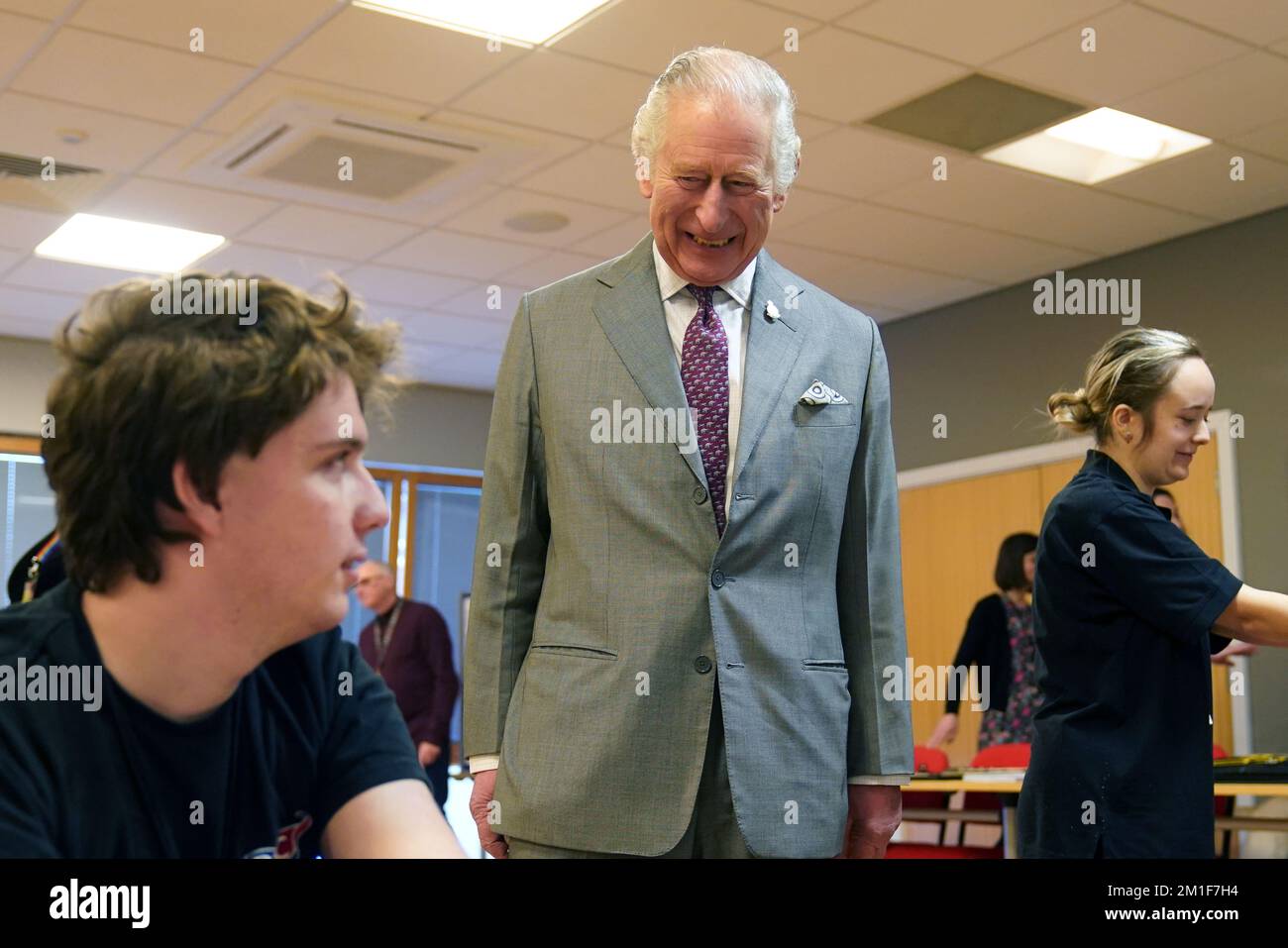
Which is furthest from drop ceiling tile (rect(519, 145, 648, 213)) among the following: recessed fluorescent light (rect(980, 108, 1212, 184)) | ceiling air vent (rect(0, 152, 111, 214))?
ceiling air vent (rect(0, 152, 111, 214))

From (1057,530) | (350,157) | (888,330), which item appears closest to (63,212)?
(350,157)

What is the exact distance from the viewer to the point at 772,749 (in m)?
1.45

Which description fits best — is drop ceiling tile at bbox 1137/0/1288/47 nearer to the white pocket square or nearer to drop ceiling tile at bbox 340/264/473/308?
the white pocket square

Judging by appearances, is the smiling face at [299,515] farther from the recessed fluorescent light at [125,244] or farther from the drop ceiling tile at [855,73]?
the recessed fluorescent light at [125,244]

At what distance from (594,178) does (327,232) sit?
1.27 m

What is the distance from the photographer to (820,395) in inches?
59.3

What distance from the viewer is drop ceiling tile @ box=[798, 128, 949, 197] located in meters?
5.00

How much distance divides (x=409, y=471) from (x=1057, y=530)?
7.05 m

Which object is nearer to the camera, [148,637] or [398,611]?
[148,637]

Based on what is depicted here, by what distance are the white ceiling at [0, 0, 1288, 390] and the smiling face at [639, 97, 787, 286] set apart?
228 centimetres

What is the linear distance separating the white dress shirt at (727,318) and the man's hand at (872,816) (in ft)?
0.04

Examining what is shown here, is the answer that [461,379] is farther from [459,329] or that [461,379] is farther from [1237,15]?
[1237,15]
